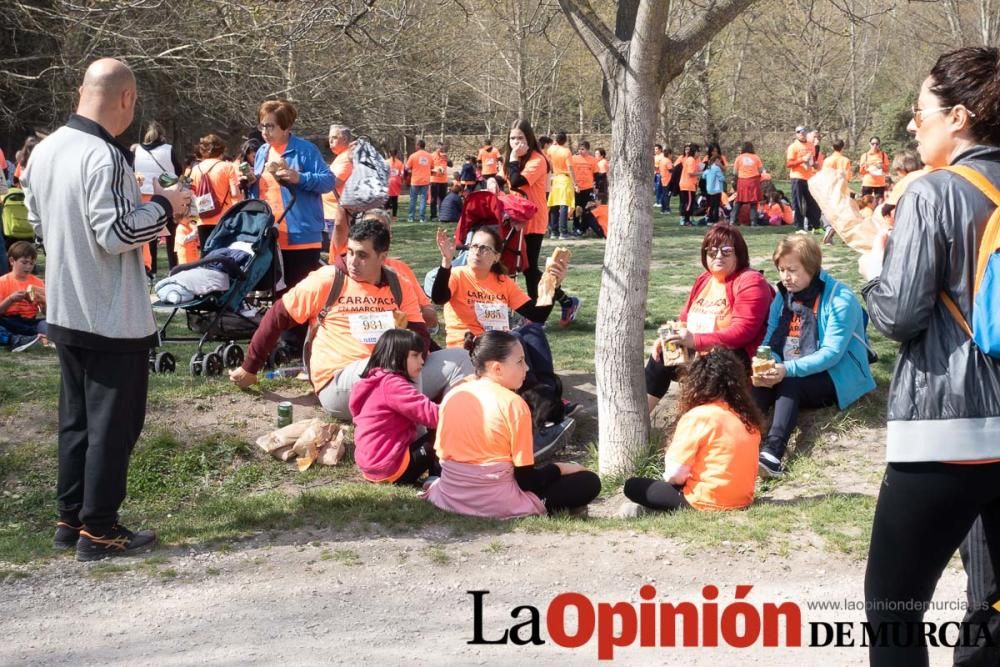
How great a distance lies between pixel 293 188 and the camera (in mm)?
9133

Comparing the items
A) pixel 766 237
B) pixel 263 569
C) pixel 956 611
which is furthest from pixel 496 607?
pixel 766 237

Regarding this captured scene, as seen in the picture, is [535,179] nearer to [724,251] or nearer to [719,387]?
[724,251]

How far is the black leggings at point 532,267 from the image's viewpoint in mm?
11141

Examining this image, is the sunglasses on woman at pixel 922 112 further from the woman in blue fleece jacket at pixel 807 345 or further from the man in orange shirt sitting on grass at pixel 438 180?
the man in orange shirt sitting on grass at pixel 438 180

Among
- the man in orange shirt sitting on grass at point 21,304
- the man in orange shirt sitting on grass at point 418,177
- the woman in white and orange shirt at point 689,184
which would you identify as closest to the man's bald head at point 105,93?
the man in orange shirt sitting on grass at point 21,304

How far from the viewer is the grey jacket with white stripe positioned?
471 cm

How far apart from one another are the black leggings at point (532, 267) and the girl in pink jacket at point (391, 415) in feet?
14.8

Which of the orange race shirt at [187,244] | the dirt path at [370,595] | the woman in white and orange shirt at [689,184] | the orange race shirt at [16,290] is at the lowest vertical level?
the dirt path at [370,595]

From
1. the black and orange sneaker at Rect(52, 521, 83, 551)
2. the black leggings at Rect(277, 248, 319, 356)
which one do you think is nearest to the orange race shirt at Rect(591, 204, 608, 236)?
the black leggings at Rect(277, 248, 319, 356)

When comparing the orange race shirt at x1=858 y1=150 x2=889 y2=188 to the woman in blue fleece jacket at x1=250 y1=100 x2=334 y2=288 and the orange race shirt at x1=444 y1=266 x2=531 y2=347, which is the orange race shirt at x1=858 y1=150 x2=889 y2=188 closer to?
the woman in blue fleece jacket at x1=250 y1=100 x2=334 y2=288

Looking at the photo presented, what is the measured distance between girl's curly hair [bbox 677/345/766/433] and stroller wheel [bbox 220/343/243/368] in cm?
390

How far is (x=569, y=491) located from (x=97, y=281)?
8.60 ft

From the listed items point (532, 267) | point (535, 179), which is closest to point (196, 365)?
point (532, 267)

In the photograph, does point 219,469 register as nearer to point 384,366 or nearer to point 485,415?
point 384,366
